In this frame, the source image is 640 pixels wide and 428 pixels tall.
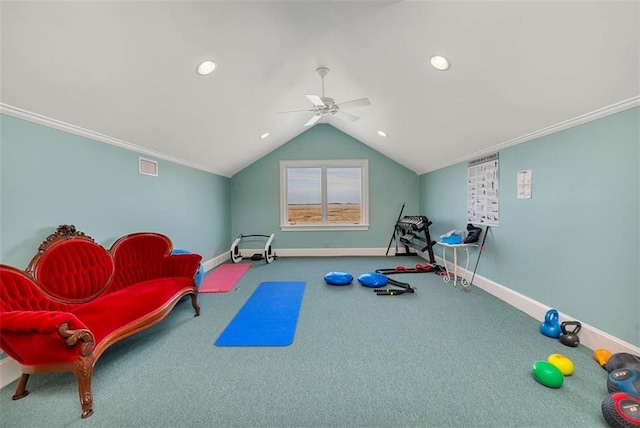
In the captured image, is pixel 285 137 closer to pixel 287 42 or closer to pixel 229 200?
pixel 229 200

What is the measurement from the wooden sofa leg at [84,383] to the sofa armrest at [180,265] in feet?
4.45

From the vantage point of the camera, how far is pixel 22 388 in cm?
170

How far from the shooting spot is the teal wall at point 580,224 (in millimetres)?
1932

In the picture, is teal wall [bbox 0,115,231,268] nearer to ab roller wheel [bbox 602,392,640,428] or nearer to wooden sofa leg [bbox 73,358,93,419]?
wooden sofa leg [bbox 73,358,93,419]

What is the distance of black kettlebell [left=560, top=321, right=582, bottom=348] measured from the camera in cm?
218

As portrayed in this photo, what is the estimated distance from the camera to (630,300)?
1926 millimetres

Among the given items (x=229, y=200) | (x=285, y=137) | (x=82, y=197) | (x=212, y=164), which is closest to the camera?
(x=82, y=197)

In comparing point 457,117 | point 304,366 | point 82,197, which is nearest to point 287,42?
point 457,117

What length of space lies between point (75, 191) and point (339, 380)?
9.71 feet

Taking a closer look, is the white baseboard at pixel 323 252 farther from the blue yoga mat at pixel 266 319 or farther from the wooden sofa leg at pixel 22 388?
the wooden sofa leg at pixel 22 388

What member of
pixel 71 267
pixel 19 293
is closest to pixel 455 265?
pixel 71 267

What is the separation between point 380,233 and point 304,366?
4692mm

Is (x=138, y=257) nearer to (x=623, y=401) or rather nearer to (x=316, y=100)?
(x=316, y=100)

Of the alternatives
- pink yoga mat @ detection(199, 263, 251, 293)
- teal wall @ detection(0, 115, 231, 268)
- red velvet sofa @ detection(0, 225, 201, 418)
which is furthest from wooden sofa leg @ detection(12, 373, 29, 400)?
pink yoga mat @ detection(199, 263, 251, 293)
